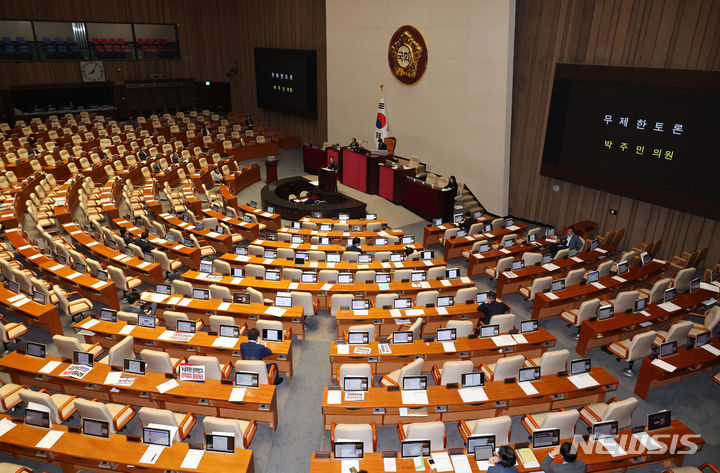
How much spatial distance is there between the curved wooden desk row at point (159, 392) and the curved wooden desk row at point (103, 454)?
3.44 feet

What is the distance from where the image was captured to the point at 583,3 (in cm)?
1509

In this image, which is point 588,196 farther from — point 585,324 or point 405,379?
point 405,379

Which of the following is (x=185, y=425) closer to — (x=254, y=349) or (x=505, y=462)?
(x=254, y=349)

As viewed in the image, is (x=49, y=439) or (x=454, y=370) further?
(x=454, y=370)

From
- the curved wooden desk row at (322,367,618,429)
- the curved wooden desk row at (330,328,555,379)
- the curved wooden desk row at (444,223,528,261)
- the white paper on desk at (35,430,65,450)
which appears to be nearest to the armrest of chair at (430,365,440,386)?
the curved wooden desk row at (330,328,555,379)

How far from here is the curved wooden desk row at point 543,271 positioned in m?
12.5

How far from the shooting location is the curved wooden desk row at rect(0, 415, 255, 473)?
6453 millimetres

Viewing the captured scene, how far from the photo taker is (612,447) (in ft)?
22.5

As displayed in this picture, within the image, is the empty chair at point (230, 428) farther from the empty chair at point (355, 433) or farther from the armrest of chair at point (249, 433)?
the empty chair at point (355, 433)

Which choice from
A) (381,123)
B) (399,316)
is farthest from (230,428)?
(381,123)

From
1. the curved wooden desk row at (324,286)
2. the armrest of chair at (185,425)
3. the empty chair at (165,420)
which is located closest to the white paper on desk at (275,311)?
the curved wooden desk row at (324,286)

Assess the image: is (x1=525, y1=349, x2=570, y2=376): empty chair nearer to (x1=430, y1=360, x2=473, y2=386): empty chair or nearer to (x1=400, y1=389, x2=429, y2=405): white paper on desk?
(x1=430, y1=360, x2=473, y2=386): empty chair

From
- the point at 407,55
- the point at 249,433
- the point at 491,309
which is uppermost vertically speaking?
the point at 407,55

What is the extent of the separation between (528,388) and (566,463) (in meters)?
1.86
